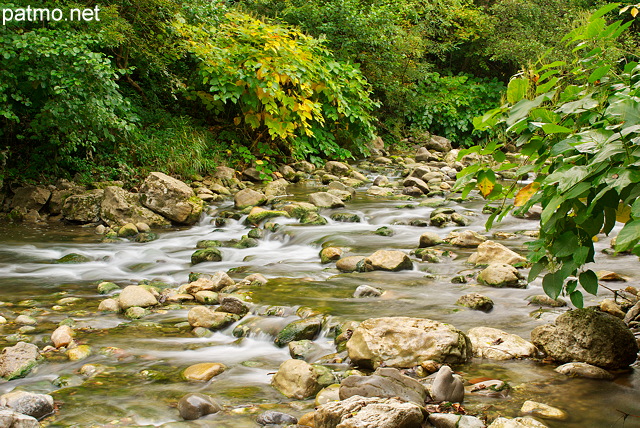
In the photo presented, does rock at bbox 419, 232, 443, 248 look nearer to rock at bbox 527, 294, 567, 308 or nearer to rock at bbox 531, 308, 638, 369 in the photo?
rock at bbox 527, 294, 567, 308

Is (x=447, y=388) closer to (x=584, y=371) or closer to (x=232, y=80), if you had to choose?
(x=584, y=371)

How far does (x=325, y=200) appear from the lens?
8.95 meters

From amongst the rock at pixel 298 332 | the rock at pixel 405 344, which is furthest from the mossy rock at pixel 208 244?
the rock at pixel 405 344

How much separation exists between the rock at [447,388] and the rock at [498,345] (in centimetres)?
63

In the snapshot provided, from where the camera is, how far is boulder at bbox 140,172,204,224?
26.6 ft

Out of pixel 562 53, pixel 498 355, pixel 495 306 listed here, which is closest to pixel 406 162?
pixel 562 53

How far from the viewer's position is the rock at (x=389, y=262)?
541 centimetres

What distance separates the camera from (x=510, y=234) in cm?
696

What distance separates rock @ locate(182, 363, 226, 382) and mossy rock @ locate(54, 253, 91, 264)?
3.42m

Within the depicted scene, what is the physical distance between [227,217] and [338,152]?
508 cm

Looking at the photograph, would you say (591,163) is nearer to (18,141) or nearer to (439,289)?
(439,289)

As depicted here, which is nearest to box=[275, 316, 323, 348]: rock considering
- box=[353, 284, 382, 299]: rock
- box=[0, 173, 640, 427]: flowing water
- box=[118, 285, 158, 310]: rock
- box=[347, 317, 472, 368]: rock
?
box=[0, 173, 640, 427]: flowing water

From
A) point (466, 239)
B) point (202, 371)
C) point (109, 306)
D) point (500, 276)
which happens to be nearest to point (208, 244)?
point (109, 306)

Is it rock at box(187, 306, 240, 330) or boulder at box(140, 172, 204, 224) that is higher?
boulder at box(140, 172, 204, 224)
